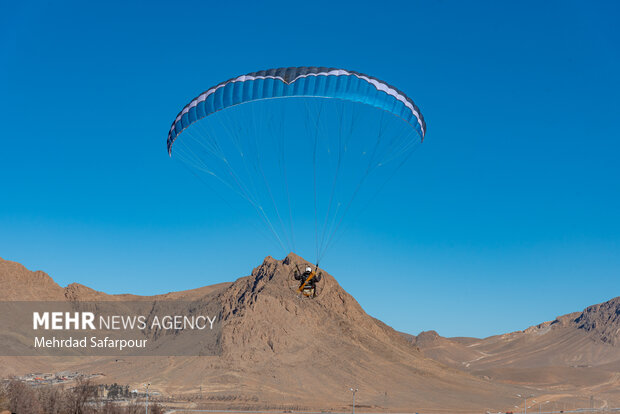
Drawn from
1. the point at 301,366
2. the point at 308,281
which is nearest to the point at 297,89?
the point at 308,281

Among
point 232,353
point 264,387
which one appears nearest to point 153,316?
point 232,353

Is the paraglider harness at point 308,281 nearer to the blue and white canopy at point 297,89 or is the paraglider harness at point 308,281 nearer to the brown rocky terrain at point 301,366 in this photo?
the blue and white canopy at point 297,89

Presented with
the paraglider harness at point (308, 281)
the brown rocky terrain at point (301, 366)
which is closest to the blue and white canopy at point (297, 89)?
the paraglider harness at point (308, 281)

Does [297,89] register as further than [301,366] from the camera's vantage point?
No

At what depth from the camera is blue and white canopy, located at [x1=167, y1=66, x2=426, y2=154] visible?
A: 41.9m

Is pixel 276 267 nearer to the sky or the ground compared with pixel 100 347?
nearer to the sky

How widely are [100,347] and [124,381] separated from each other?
2177 inches

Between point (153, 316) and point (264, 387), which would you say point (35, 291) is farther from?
point (264, 387)

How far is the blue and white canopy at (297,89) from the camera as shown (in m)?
41.9

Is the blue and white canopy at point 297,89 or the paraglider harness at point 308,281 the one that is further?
the paraglider harness at point 308,281

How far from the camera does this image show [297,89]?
137 feet

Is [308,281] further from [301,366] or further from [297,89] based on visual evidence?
[301,366]

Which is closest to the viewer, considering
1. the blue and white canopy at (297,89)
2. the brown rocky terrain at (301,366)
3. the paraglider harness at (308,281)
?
the blue and white canopy at (297,89)

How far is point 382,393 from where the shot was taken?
125500 millimetres
